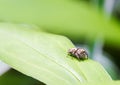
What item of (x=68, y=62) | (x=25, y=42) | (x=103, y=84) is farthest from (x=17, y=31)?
(x=103, y=84)

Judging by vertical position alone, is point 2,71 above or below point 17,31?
below

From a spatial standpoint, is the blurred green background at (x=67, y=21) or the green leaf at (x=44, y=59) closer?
the green leaf at (x=44, y=59)

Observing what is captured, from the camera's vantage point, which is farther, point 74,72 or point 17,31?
point 17,31

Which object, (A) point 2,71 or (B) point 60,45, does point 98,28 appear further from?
(A) point 2,71

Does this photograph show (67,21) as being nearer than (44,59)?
No

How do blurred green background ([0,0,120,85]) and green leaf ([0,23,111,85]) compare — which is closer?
green leaf ([0,23,111,85])

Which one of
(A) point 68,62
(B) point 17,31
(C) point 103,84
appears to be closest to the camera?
(C) point 103,84

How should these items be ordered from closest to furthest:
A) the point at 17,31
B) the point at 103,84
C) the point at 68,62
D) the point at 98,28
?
the point at 103,84 < the point at 68,62 < the point at 17,31 < the point at 98,28
